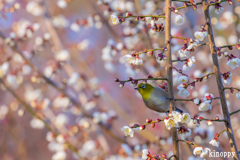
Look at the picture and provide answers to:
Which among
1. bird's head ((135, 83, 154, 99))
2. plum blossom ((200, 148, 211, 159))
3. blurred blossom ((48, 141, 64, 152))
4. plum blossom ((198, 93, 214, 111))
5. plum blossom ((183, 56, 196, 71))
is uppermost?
blurred blossom ((48, 141, 64, 152))

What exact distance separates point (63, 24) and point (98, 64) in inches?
83.1

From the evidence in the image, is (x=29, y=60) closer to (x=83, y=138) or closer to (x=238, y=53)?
(x=83, y=138)

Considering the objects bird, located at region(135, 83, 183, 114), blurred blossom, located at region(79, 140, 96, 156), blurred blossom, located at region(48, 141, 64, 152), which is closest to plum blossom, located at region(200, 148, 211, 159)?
bird, located at region(135, 83, 183, 114)

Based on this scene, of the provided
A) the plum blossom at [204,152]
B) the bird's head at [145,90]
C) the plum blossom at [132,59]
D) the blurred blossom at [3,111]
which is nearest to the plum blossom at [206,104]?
the plum blossom at [204,152]

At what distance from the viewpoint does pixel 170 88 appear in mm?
1329

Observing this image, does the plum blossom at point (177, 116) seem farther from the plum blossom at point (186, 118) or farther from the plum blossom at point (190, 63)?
the plum blossom at point (190, 63)

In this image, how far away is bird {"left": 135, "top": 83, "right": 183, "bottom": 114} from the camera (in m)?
1.86

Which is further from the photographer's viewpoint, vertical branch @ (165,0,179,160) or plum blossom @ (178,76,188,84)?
plum blossom @ (178,76,188,84)

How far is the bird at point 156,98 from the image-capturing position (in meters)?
1.86

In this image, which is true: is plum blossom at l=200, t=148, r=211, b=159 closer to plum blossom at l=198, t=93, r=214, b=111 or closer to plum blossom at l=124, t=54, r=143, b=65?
plum blossom at l=198, t=93, r=214, b=111

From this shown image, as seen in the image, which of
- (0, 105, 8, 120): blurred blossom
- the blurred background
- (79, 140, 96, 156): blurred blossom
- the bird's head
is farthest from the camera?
A: (0, 105, 8, 120): blurred blossom

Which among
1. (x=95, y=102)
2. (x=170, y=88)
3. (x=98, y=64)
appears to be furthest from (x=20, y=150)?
(x=170, y=88)

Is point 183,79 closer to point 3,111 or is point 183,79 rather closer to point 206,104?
point 206,104

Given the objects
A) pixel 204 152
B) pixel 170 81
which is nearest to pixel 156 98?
pixel 170 81
